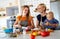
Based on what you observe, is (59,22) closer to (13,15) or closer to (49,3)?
(49,3)

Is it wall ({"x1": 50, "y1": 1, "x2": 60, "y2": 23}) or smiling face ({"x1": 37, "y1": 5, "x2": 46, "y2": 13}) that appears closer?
wall ({"x1": 50, "y1": 1, "x2": 60, "y2": 23})

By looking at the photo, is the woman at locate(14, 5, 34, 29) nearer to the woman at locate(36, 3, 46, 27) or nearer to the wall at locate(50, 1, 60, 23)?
the woman at locate(36, 3, 46, 27)

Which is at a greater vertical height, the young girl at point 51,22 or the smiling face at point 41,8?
the smiling face at point 41,8

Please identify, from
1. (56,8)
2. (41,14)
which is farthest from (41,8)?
(56,8)

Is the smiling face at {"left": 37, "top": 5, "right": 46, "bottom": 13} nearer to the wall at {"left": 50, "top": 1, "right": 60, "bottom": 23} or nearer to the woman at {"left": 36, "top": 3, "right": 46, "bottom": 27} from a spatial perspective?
the woman at {"left": 36, "top": 3, "right": 46, "bottom": 27}

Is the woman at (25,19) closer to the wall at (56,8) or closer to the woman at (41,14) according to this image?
the woman at (41,14)

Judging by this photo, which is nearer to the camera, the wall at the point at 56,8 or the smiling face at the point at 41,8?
the wall at the point at 56,8

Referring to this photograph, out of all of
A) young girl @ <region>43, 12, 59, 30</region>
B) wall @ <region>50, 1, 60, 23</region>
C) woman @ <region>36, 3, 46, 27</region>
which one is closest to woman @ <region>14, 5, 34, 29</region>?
woman @ <region>36, 3, 46, 27</region>

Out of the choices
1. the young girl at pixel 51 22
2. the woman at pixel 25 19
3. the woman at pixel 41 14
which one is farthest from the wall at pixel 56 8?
the woman at pixel 25 19

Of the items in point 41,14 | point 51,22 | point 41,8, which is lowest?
point 51,22

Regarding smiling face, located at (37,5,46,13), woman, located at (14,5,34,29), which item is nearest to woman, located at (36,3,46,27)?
smiling face, located at (37,5,46,13)

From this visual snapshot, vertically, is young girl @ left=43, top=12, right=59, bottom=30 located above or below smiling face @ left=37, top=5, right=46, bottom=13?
below

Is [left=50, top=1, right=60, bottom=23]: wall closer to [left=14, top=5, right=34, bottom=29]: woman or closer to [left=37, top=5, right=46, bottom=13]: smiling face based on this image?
[left=37, top=5, right=46, bottom=13]: smiling face

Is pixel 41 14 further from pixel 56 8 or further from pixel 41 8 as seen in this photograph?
pixel 56 8
